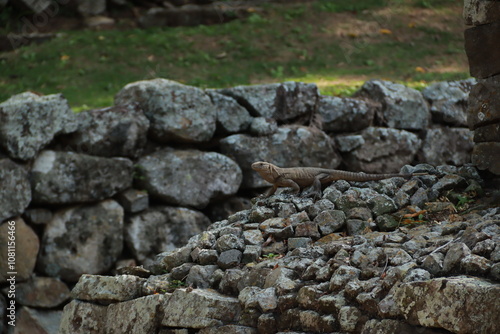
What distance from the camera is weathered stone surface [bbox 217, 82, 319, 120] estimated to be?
11305 millimetres

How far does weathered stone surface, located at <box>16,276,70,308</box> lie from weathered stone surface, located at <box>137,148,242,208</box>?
187 cm

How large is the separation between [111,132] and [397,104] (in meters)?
4.77

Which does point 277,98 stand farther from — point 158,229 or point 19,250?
point 19,250

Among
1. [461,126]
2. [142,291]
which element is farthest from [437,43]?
[142,291]

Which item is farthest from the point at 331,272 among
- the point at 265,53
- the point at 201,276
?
the point at 265,53

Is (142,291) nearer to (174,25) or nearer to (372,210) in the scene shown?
(372,210)

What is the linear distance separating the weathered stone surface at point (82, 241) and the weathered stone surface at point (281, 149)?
79.5 inches

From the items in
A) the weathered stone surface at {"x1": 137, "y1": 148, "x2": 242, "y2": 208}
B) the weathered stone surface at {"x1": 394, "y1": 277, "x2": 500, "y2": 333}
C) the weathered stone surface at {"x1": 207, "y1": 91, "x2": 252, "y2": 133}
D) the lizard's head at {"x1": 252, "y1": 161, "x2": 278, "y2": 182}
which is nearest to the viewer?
the weathered stone surface at {"x1": 394, "y1": 277, "x2": 500, "y2": 333}

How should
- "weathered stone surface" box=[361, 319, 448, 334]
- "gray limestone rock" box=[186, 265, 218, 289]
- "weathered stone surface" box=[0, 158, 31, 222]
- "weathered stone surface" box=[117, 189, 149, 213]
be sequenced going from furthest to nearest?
"weathered stone surface" box=[117, 189, 149, 213], "weathered stone surface" box=[0, 158, 31, 222], "gray limestone rock" box=[186, 265, 218, 289], "weathered stone surface" box=[361, 319, 448, 334]

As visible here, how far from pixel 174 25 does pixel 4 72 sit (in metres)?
3.97

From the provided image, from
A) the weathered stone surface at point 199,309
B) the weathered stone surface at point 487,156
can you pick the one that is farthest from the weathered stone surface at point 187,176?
the weathered stone surface at point 199,309

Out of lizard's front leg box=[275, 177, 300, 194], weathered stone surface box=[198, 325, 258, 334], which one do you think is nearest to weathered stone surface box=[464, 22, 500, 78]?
lizard's front leg box=[275, 177, 300, 194]

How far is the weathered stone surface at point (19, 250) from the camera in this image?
965 cm

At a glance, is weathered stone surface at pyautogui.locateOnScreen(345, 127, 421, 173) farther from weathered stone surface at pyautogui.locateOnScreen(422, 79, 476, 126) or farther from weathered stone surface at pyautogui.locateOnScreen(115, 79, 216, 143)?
weathered stone surface at pyautogui.locateOnScreen(115, 79, 216, 143)
